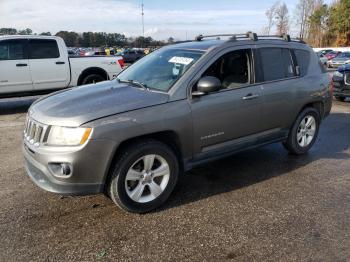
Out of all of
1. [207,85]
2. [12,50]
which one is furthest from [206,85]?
[12,50]

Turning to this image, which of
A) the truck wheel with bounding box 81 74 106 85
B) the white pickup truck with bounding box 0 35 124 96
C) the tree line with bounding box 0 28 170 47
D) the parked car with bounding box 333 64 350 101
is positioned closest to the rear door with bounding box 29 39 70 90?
the white pickup truck with bounding box 0 35 124 96

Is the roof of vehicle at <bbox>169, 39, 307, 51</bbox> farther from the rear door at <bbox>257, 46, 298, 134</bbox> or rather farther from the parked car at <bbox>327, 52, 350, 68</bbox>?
the parked car at <bbox>327, 52, 350, 68</bbox>

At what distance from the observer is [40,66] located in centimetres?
966

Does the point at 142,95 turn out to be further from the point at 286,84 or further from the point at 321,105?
the point at 321,105

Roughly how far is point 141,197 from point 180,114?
982mm

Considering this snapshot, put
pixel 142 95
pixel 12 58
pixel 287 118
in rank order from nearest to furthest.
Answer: pixel 142 95 → pixel 287 118 → pixel 12 58

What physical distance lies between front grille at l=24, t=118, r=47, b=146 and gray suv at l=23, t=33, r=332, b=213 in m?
0.01

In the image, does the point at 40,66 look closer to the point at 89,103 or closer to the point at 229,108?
the point at 89,103

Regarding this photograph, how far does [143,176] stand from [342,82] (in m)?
9.02

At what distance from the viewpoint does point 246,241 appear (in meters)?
3.37

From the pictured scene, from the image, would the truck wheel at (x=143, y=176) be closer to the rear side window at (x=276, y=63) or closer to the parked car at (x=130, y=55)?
the rear side window at (x=276, y=63)

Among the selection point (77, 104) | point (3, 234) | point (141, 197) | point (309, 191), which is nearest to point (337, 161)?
point (309, 191)

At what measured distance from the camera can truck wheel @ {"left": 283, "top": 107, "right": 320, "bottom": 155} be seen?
18.3ft

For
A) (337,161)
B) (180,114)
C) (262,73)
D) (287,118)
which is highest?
(262,73)
